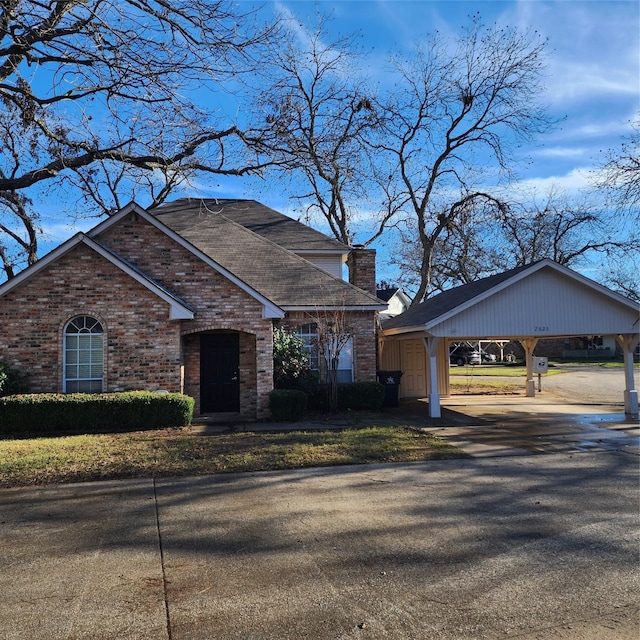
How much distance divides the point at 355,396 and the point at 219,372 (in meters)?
3.85

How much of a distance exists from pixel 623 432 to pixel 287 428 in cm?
750

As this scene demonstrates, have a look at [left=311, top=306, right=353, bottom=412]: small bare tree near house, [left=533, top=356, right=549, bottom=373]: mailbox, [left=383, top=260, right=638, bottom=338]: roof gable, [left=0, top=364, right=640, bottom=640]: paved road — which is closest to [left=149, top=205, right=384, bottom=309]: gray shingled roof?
[left=311, top=306, right=353, bottom=412]: small bare tree near house

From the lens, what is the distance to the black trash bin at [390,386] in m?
16.6

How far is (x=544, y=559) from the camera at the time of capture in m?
4.67

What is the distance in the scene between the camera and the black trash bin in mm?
16609

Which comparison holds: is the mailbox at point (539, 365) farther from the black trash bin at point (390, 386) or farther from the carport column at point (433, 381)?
the carport column at point (433, 381)

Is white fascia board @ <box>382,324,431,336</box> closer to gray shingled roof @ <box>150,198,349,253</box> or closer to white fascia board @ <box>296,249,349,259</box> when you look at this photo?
white fascia board @ <box>296,249,349,259</box>

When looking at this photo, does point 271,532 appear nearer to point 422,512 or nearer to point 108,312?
point 422,512

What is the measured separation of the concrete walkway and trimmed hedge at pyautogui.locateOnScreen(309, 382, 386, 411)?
24.2 feet

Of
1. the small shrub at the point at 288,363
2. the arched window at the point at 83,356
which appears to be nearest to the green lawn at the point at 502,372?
the small shrub at the point at 288,363

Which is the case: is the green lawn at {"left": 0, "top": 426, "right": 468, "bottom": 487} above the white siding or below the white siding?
below

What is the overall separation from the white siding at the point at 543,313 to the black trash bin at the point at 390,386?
9.94 feet

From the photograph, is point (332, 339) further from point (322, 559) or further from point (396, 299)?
point (396, 299)

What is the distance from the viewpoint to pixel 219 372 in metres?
14.6
